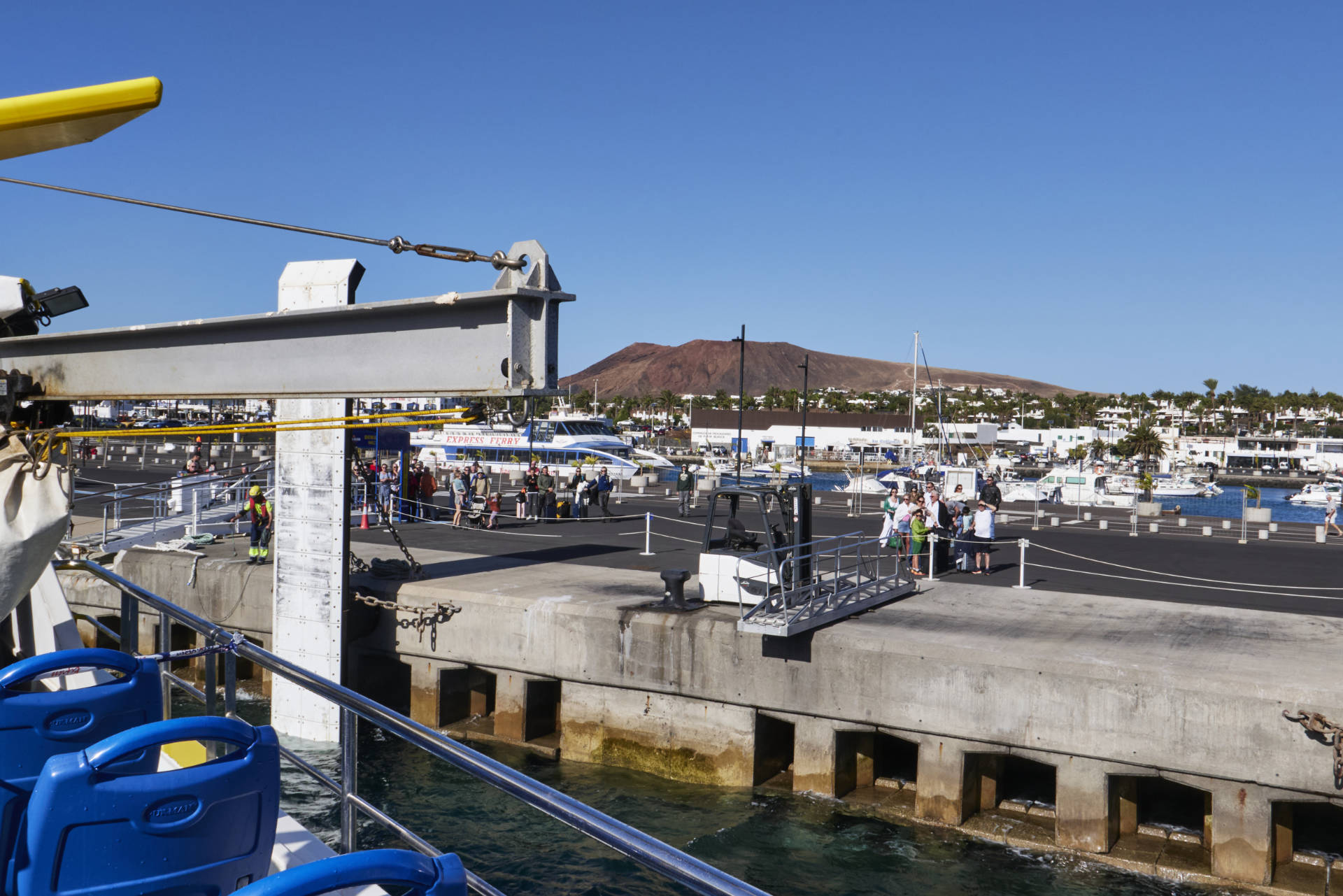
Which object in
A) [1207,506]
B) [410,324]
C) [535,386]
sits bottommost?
[1207,506]

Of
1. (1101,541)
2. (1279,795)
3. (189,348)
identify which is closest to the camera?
(189,348)

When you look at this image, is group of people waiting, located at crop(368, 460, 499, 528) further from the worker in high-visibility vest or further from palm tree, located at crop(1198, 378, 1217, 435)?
palm tree, located at crop(1198, 378, 1217, 435)

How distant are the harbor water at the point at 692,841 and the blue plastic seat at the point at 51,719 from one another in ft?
23.6

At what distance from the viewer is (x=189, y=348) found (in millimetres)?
9203

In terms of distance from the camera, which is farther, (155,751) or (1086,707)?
(1086,707)

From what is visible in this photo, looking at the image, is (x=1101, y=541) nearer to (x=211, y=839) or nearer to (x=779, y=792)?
(x=779, y=792)

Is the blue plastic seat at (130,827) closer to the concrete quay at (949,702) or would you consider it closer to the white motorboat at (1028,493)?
the concrete quay at (949,702)

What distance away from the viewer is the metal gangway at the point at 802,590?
1288 cm

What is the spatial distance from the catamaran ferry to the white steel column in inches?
1668

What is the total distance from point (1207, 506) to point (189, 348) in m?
85.0

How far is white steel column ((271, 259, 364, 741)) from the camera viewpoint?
48.7 feet

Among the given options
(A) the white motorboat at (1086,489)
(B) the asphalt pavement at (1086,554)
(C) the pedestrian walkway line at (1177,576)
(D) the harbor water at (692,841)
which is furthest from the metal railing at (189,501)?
(A) the white motorboat at (1086,489)

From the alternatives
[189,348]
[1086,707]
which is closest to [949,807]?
[1086,707]

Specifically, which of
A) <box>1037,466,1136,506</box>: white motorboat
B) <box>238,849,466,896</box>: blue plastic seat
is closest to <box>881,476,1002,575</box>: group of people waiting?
<box>238,849,466,896</box>: blue plastic seat
